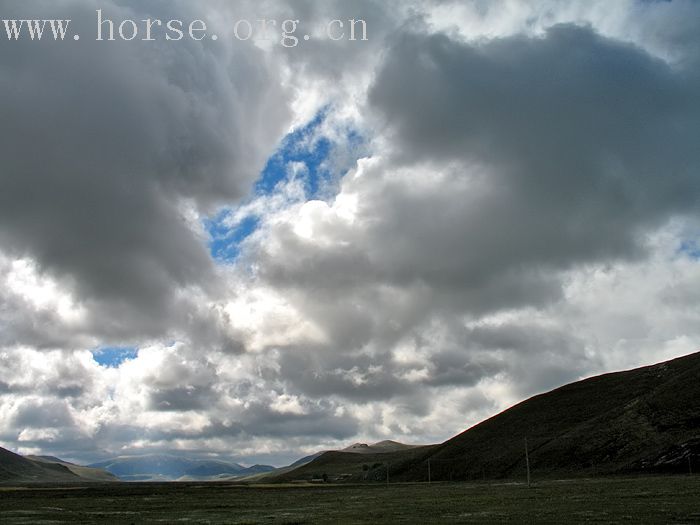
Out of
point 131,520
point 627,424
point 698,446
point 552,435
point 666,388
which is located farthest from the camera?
point 552,435

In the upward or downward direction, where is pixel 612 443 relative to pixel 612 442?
downward

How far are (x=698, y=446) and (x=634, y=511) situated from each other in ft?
343

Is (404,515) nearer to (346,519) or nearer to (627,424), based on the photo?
(346,519)

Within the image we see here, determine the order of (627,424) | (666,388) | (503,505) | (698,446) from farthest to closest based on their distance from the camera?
1. (666,388)
2. (627,424)
3. (698,446)
4. (503,505)

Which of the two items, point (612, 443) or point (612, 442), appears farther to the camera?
point (612, 442)

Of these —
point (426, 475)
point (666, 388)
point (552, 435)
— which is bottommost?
point (426, 475)

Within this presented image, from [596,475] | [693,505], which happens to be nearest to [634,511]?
[693,505]

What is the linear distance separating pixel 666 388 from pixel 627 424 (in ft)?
75.8

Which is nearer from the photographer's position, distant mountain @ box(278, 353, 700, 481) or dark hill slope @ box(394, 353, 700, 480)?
distant mountain @ box(278, 353, 700, 481)

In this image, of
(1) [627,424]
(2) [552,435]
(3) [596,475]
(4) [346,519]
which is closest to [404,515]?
(4) [346,519]

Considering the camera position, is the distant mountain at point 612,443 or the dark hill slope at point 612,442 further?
the dark hill slope at point 612,442

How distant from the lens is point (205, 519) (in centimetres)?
5166

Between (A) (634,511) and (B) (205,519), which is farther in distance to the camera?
(B) (205,519)

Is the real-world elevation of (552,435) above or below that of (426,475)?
above
